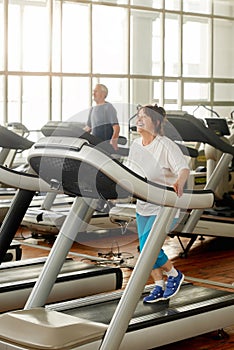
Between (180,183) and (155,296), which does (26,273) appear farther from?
(180,183)

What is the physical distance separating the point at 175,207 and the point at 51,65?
7.10m

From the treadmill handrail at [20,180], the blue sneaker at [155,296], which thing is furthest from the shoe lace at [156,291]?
the treadmill handrail at [20,180]

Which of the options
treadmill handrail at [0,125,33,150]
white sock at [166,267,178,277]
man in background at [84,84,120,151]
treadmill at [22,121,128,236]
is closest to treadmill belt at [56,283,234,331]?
white sock at [166,267,178,277]

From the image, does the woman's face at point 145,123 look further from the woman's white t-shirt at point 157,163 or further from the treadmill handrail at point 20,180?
the treadmill handrail at point 20,180

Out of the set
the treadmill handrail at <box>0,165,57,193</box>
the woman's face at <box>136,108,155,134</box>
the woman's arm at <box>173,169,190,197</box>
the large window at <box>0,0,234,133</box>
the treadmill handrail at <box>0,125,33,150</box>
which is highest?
the large window at <box>0,0,234,133</box>

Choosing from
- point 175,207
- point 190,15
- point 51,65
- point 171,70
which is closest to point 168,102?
point 171,70

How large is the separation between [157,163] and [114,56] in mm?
7103

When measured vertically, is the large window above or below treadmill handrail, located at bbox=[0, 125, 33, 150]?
above

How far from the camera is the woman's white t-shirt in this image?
3.64 metres

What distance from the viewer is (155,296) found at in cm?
371

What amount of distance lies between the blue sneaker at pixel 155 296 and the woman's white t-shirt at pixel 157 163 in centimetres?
39

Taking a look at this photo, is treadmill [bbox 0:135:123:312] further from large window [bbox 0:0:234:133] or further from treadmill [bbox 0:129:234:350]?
large window [bbox 0:0:234:133]

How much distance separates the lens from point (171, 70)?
11375 mm

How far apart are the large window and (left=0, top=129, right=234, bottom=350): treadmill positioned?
5.88m
